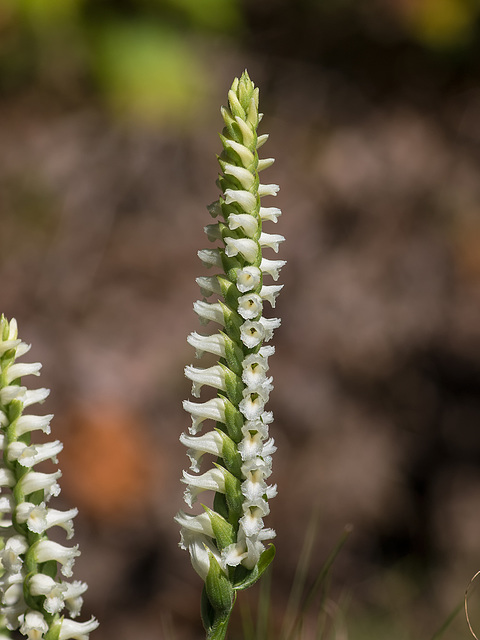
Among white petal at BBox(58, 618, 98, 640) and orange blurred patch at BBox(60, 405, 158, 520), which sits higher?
white petal at BBox(58, 618, 98, 640)

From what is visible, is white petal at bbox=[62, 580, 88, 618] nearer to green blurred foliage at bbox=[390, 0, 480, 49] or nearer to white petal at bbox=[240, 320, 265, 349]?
white petal at bbox=[240, 320, 265, 349]

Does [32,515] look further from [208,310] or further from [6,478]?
[208,310]

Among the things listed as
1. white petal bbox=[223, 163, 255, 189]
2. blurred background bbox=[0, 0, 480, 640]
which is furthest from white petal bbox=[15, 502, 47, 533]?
blurred background bbox=[0, 0, 480, 640]

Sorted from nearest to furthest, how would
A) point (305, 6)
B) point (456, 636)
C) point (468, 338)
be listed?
point (456, 636), point (468, 338), point (305, 6)

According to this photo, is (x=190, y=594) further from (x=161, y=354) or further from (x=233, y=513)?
(x=233, y=513)

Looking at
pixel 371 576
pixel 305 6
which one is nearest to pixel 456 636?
pixel 371 576

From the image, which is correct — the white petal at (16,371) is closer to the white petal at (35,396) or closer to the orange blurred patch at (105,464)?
the white petal at (35,396)

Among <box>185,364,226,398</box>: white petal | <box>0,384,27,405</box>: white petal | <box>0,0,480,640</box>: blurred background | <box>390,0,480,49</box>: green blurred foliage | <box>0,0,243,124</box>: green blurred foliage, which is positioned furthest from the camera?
<box>390,0,480,49</box>: green blurred foliage
